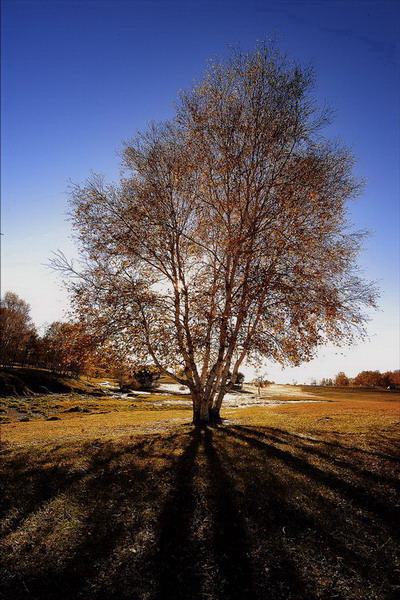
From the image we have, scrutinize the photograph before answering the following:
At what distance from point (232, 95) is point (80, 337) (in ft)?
51.5

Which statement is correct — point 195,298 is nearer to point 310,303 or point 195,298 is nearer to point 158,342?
point 158,342

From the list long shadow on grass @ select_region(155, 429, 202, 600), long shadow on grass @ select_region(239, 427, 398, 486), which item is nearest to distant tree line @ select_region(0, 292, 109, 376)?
long shadow on grass @ select_region(239, 427, 398, 486)

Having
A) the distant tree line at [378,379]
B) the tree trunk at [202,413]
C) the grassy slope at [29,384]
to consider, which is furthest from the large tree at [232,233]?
the distant tree line at [378,379]

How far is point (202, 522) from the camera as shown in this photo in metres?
6.94

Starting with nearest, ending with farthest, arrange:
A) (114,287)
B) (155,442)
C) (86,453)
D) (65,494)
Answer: (65,494) < (86,453) < (155,442) < (114,287)

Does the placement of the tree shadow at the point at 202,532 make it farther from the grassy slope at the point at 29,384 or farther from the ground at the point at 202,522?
the grassy slope at the point at 29,384

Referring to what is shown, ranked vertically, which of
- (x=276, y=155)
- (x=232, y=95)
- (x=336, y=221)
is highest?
(x=232, y=95)

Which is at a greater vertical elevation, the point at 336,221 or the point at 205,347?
the point at 336,221

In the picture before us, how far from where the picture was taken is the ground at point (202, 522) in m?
5.21

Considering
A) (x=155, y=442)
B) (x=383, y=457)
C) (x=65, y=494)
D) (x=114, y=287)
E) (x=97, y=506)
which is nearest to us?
(x=97, y=506)

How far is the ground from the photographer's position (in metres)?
5.21

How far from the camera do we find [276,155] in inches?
647

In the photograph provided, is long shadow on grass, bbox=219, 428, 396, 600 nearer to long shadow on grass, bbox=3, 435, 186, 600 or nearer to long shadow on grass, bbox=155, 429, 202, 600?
long shadow on grass, bbox=155, 429, 202, 600

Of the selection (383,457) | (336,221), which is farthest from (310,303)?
(383,457)
